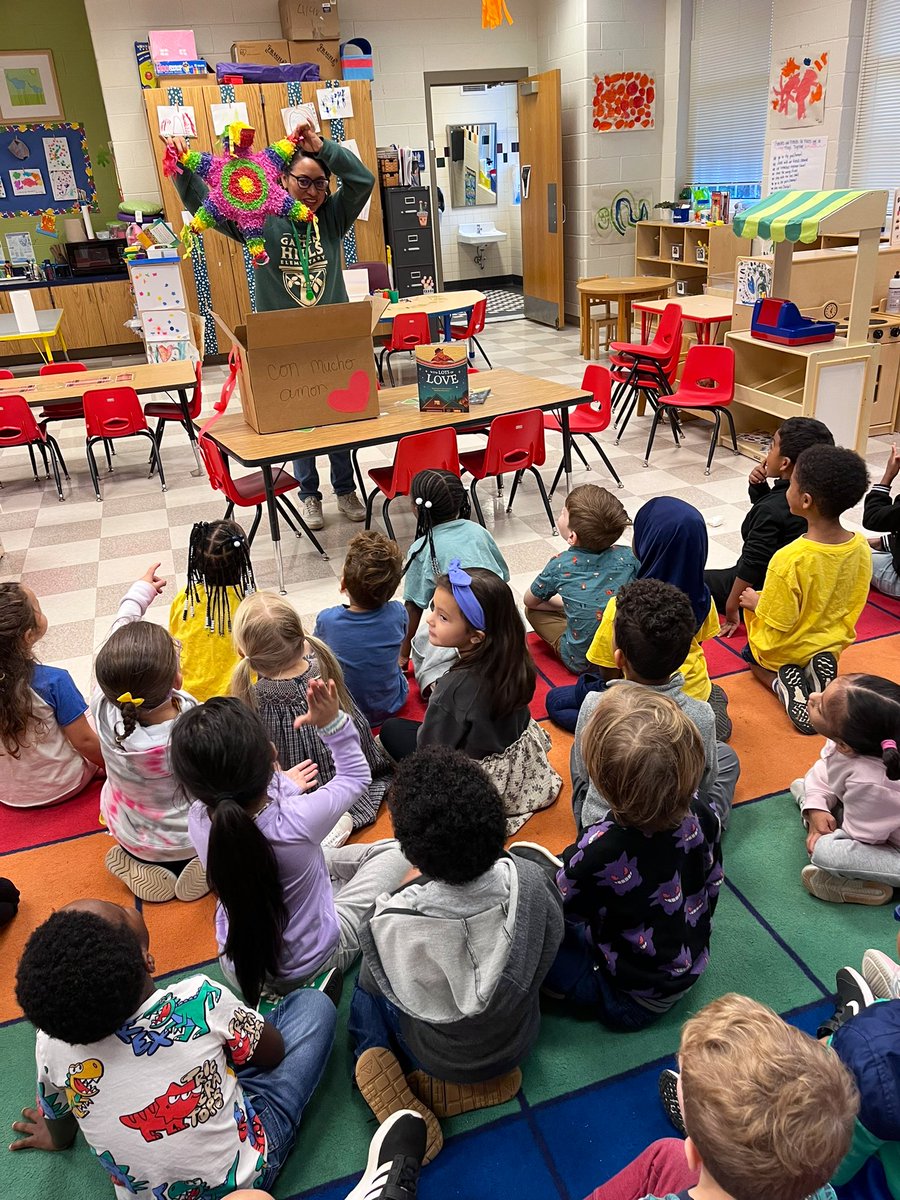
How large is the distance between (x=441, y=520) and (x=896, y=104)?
549 centimetres

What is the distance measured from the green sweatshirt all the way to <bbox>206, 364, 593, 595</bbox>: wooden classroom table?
62cm

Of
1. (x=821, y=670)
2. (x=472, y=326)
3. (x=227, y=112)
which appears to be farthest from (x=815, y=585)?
(x=227, y=112)

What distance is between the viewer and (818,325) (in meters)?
4.95

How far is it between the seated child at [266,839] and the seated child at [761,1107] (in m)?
0.87

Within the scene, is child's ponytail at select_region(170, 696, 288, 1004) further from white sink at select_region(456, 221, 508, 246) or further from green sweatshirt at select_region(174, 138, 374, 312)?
white sink at select_region(456, 221, 508, 246)

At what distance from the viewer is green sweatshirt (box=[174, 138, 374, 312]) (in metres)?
4.07

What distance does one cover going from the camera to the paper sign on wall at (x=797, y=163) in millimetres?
6820

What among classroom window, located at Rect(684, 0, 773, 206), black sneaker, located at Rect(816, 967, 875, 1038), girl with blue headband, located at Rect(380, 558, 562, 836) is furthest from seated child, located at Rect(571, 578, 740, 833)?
classroom window, located at Rect(684, 0, 773, 206)

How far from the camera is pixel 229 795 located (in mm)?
1634

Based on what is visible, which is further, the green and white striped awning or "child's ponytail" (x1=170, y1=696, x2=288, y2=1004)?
the green and white striped awning

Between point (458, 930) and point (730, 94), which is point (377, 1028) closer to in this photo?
point (458, 930)

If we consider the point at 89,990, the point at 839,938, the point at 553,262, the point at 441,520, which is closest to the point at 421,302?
the point at 553,262

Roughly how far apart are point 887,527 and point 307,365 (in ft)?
8.52

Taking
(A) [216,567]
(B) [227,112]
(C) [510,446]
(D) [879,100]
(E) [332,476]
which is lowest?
(E) [332,476]
